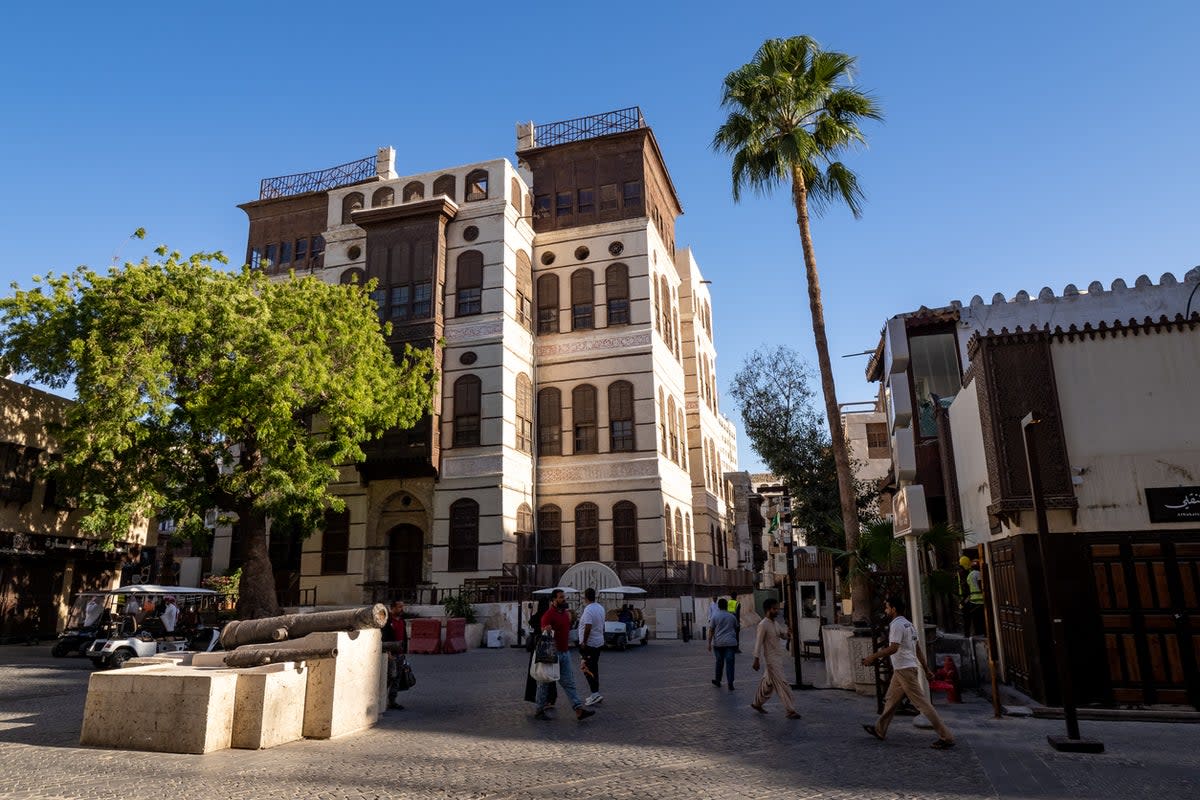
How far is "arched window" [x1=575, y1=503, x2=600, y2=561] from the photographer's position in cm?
3064

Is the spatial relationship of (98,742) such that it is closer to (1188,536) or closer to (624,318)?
(1188,536)

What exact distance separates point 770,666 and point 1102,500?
17.2ft

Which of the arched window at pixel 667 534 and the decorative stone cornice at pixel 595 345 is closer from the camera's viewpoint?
the arched window at pixel 667 534

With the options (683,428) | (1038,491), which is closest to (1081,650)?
(1038,491)

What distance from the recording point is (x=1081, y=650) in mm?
10797

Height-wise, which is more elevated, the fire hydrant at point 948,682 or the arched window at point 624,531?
the arched window at point 624,531

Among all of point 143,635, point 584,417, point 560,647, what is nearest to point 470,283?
point 584,417

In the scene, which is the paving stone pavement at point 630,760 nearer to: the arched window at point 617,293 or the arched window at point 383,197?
the arched window at point 617,293

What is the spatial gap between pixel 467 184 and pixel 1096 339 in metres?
26.5

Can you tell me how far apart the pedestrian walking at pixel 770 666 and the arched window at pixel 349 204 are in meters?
29.3

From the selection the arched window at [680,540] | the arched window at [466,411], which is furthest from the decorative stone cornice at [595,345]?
the arched window at [680,540]

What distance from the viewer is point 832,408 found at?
49.0ft

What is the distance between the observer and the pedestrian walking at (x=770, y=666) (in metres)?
10.2

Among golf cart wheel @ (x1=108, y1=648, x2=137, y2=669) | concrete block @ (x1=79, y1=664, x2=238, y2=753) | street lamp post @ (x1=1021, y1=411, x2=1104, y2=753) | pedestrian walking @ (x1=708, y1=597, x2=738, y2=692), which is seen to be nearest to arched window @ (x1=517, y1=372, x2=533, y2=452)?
golf cart wheel @ (x1=108, y1=648, x2=137, y2=669)
